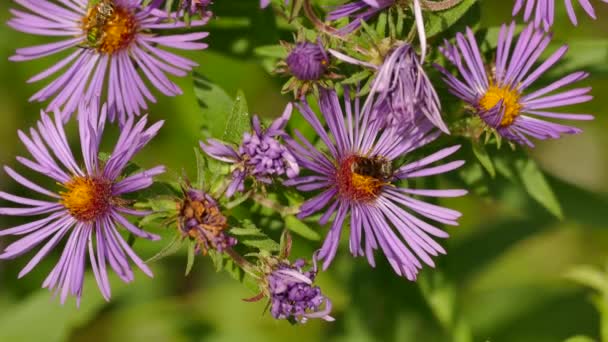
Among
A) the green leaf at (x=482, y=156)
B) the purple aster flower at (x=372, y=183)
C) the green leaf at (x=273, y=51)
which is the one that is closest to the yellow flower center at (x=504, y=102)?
the green leaf at (x=482, y=156)

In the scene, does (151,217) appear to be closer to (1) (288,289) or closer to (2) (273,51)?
(1) (288,289)

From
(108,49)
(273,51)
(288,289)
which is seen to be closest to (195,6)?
(273,51)

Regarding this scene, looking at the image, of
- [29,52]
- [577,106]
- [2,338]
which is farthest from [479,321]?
[29,52]

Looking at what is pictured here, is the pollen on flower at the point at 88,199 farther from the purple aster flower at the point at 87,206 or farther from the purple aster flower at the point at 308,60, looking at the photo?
the purple aster flower at the point at 308,60

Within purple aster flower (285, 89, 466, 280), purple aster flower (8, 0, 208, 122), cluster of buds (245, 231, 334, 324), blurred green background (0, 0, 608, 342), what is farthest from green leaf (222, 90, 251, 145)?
blurred green background (0, 0, 608, 342)

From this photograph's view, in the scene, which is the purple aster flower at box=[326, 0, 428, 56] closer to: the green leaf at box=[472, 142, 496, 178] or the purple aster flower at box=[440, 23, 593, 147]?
the purple aster flower at box=[440, 23, 593, 147]

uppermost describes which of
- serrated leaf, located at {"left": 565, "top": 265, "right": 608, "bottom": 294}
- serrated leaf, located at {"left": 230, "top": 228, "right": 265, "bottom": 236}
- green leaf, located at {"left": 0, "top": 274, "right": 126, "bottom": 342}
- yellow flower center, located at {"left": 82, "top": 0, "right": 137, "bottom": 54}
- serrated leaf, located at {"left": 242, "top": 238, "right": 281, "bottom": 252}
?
yellow flower center, located at {"left": 82, "top": 0, "right": 137, "bottom": 54}

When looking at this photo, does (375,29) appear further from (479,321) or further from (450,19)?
(479,321)
